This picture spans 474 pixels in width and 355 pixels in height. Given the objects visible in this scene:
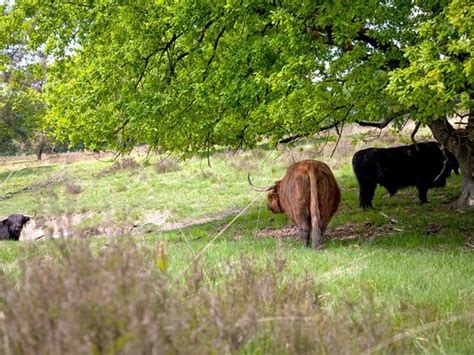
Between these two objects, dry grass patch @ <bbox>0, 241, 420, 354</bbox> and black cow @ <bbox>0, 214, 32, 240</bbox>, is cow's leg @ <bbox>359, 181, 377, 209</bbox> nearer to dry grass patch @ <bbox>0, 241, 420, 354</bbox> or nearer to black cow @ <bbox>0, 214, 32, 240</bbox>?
black cow @ <bbox>0, 214, 32, 240</bbox>

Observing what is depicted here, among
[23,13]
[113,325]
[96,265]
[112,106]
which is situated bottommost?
[113,325]

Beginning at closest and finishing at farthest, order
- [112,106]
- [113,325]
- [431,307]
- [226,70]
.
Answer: [113,325]
[431,307]
[226,70]
[112,106]

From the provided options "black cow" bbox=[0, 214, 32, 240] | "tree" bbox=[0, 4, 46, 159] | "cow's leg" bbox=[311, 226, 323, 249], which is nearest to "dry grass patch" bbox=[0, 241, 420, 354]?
"cow's leg" bbox=[311, 226, 323, 249]

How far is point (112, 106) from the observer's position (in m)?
12.0

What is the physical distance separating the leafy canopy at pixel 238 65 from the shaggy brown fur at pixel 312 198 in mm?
939

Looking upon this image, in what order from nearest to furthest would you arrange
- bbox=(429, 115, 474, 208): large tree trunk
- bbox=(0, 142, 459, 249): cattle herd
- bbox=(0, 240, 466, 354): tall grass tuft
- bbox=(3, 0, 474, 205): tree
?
bbox=(0, 240, 466, 354): tall grass tuft
bbox=(3, 0, 474, 205): tree
bbox=(0, 142, 459, 249): cattle herd
bbox=(429, 115, 474, 208): large tree trunk

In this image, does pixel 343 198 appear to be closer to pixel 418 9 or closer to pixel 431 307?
pixel 418 9

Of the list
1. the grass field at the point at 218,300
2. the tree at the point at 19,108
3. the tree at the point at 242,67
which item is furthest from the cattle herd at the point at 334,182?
the tree at the point at 19,108

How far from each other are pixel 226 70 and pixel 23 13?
212 inches

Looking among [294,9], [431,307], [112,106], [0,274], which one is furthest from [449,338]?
[112,106]

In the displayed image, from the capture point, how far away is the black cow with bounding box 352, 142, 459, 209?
13930 mm

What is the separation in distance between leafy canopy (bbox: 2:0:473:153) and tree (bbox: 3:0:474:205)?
3 centimetres

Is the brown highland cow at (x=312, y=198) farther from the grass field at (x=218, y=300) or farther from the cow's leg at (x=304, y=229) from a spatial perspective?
the grass field at (x=218, y=300)

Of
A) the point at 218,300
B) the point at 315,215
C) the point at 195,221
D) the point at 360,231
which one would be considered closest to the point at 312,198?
the point at 315,215
